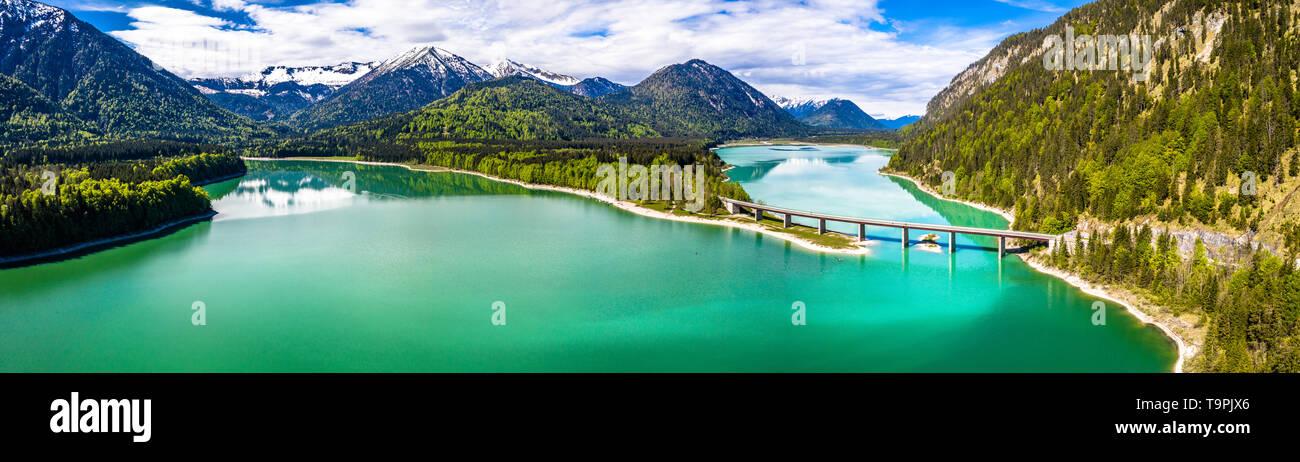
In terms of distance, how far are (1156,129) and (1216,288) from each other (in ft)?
135

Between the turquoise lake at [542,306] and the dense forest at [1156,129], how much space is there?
11316 mm

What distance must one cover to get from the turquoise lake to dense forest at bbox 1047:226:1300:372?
9.25 feet

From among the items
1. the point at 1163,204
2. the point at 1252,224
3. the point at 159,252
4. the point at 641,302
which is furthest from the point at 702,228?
the point at 159,252

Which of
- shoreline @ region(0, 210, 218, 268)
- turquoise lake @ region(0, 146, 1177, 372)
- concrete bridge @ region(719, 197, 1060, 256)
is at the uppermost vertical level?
concrete bridge @ region(719, 197, 1060, 256)

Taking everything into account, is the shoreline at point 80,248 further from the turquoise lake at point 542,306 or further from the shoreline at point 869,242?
the shoreline at point 869,242

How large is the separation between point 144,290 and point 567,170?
260 ft

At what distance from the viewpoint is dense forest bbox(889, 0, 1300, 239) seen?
55.6 m

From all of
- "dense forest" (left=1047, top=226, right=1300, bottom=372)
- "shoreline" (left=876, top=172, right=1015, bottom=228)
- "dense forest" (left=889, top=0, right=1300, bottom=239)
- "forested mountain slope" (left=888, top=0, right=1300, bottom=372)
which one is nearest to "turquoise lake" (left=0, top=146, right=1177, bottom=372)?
"dense forest" (left=1047, top=226, right=1300, bottom=372)

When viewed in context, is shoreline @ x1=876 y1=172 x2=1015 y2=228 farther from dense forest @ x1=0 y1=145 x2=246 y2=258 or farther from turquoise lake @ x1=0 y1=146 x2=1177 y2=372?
dense forest @ x1=0 y1=145 x2=246 y2=258

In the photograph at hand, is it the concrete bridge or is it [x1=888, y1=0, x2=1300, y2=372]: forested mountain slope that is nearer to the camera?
[x1=888, y1=0, x2=1300, y2=372]: forested mountain slope

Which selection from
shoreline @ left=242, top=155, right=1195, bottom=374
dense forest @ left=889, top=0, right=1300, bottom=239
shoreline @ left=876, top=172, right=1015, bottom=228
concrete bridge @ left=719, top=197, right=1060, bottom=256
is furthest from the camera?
shoreline @ left=876, top=172, right=1015, bottom=228

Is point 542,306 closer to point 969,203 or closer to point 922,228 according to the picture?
point 922,228

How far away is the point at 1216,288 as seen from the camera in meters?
39.4

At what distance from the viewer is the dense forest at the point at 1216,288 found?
32125 mm
